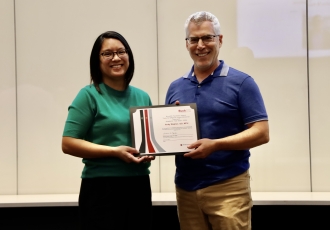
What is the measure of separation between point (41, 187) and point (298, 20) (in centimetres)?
262

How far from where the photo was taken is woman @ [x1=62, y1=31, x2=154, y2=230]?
78.1 inches

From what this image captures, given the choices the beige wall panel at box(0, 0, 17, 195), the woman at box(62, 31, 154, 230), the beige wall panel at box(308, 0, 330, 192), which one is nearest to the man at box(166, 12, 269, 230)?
the woman at box(62, 31, 154, 230)

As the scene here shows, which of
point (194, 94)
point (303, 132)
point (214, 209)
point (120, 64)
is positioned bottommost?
point (214, 209)

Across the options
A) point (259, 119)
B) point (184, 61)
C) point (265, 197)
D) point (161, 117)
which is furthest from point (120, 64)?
point (265, 197)

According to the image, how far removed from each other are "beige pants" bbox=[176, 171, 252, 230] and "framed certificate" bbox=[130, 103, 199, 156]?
0.25 metres

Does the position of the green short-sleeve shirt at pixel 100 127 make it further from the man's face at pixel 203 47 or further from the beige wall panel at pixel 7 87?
the beige wall panel at pixel 7 87

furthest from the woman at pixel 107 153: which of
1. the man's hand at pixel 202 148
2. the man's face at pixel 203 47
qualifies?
the man's face at pixel 203 47

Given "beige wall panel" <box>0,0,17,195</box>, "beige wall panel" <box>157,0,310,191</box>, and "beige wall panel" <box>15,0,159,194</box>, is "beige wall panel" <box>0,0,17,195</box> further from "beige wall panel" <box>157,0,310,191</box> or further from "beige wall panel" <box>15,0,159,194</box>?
"beige wall panel" <box>157,0,310,191</box>

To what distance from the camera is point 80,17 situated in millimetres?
3598

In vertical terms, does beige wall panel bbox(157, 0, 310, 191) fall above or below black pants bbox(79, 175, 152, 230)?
above

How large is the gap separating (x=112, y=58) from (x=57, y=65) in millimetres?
1669

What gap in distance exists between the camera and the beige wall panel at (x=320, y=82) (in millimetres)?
3473

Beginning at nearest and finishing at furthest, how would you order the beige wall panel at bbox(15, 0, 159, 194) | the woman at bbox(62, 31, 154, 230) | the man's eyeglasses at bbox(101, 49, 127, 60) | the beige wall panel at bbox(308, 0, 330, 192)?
the woman at bbox(62, 31, 154, 230), the man's eyeglasses at bbox(101, 49, 127, 60), the beige wall panel at bbox(308, 0, 330, 192), the beige wall panel at bbox(15, 0, 159, 194)

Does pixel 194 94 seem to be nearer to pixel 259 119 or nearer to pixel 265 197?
pixel 259 119
